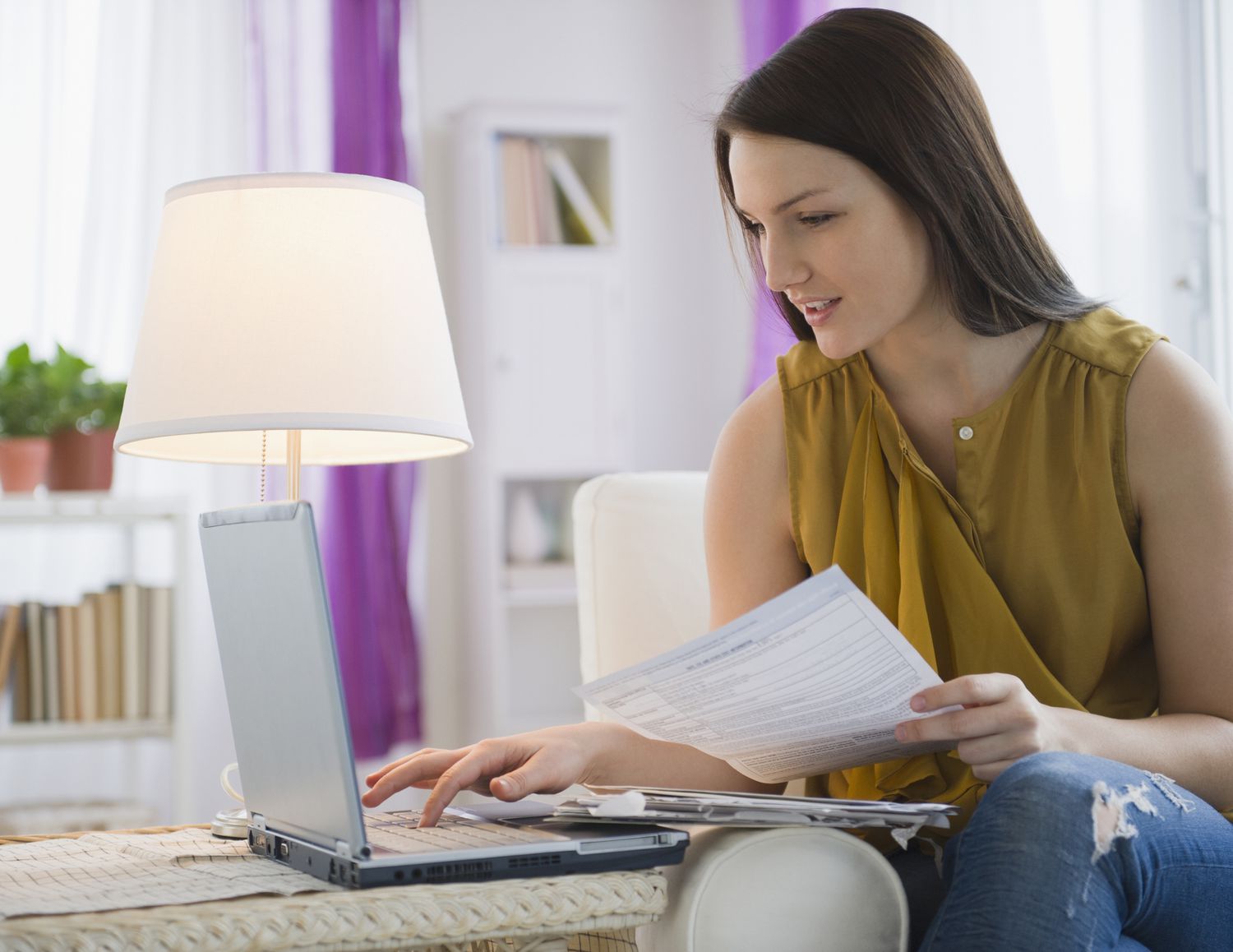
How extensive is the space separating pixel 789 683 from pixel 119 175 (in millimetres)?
2893

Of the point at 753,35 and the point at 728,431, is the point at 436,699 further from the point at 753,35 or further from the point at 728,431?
the point at 728,431

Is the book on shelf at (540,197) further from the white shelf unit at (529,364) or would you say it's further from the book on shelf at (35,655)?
the book on shelf at (35,655)

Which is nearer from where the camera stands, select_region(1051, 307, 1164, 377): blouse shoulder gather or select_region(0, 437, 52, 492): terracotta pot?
select_region(1051, 307, 1164, 377): blouse shoulder gather

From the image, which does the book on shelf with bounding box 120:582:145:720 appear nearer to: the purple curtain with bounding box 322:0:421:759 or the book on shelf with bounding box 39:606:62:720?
the book on shelf with bounding box 39:606:62:720

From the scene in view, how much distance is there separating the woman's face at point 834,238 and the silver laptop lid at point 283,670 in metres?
0.55

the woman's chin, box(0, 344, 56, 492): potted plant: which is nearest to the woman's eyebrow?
the woman's chin

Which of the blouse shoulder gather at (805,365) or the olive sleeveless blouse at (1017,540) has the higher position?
the blouse shoulder gather at (805,365)

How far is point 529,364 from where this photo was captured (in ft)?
10.9

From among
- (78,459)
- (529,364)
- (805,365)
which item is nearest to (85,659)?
(78,459)

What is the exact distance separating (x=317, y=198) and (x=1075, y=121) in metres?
1.65

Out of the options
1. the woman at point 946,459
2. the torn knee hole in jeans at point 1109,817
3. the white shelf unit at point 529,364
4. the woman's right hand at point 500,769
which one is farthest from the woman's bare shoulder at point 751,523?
the white shelf unit at point 529,364

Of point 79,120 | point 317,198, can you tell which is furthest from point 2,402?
point 317,198

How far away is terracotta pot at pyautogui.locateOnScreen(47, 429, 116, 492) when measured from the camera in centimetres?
271

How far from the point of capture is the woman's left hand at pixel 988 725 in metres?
0.88
